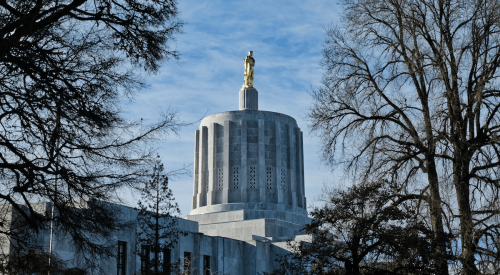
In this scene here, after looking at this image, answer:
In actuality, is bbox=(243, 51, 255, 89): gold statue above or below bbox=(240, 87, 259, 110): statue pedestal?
above

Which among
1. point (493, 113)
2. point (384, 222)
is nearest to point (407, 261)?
point (384, 222)

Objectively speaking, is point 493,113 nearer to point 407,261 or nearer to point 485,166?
point 485,166

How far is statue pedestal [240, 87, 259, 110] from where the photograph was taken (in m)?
56.5

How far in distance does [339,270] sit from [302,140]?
126 ft

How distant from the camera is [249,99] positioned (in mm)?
56625

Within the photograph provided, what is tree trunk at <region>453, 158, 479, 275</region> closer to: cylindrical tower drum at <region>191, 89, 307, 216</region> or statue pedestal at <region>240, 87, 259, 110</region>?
cylindrical tower drum at <region>191, 89, 307, 216</region>

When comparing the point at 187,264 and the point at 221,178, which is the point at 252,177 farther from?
the point at 187,264

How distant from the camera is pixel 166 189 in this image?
27328 mm

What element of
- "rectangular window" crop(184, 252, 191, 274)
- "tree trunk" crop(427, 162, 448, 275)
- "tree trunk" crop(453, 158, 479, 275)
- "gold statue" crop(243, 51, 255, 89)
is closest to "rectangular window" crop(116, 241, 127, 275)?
"rectangular window" crop(184, 252, 191, 274)

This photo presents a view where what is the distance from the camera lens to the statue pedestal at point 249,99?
56.5 meters

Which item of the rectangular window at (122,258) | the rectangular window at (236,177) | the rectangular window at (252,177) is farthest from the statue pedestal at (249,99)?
the rectangular window at (122,258)

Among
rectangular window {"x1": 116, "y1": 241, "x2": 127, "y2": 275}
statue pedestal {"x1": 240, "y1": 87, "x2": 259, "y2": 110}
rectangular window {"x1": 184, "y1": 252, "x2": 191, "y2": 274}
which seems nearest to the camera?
rectangular window {"x1": 184, "y1": 252, "x2": 191, "y2": 274}

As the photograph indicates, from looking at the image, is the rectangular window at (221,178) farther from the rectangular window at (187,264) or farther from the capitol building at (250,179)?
the rectangular window at (187,264)

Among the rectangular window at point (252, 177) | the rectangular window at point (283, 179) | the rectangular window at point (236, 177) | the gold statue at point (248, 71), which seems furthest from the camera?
the gold statue at point (248, 71)
